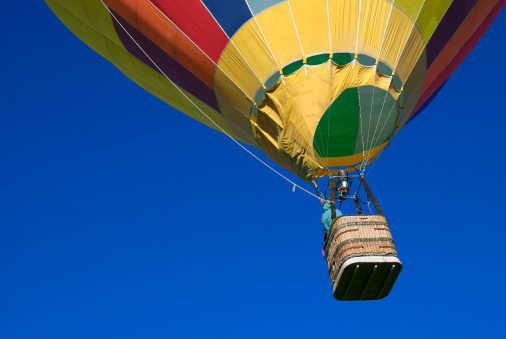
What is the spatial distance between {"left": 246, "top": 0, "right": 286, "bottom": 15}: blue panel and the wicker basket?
244 cm

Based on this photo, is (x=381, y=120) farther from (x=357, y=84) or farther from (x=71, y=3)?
(x=71, y=3)

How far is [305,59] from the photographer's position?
8203 millimetres

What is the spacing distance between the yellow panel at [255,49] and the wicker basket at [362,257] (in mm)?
1896

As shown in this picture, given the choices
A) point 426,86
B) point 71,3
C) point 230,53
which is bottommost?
point 230,53

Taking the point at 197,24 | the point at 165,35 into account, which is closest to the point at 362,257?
the point at 197,24

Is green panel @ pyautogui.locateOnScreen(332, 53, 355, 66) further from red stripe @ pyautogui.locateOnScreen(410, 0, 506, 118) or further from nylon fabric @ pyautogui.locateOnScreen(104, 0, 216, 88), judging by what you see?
red stripe @ pyautogui.locateOnScreen(410, 0, 506, 118)

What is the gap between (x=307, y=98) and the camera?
326 inches

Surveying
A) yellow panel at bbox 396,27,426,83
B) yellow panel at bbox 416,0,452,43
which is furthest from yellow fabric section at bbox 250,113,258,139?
yellow panel at bbox 416,0,452,43

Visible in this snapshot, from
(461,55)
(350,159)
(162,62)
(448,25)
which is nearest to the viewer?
(448,25)

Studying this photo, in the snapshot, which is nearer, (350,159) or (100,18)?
(350,159)

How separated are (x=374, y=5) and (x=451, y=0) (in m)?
1.11

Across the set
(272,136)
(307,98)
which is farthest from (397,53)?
(272,136)

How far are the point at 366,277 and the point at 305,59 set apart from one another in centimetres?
245

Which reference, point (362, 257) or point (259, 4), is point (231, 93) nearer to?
point (259, 4)
